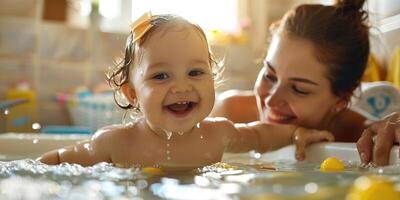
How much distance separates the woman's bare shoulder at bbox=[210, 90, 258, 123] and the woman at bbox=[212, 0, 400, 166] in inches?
7.3

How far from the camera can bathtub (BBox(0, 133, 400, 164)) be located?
1.20 meters

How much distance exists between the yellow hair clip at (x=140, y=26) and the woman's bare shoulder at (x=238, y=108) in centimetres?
65

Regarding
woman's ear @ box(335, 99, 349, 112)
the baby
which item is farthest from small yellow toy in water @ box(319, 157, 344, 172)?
woman's ear @ box(335, 99, 349, 112)

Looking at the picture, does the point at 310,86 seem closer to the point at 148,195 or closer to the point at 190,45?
the point at 190,45

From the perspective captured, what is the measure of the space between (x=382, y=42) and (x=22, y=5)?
1.89 m

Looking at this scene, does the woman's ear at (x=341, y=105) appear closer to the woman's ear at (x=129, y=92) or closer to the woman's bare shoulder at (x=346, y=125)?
the woman's bare shoulder at (x=346, y=125)

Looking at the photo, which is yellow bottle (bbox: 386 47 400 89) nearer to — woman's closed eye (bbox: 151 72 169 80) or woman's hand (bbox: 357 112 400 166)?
woman's hand (bbox: 357 112 400 166)

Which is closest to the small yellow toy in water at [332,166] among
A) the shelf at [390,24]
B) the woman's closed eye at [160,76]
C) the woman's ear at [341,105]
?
the woman's closed eye at [160,76]

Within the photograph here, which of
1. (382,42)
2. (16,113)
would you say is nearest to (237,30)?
(382,42)

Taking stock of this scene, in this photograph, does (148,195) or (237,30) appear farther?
(237,30)

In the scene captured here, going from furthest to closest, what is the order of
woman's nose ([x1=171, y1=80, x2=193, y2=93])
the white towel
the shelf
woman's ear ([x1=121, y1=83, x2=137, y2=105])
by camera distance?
the shelf
the white towel
woman's ear ([x1=121, y1=83, x2=137, y2=105])
woman's nose ([x1=171, y1=80, x2=193, y2=93])

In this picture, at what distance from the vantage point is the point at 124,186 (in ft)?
2.39

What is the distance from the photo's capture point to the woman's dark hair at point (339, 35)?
141 cm

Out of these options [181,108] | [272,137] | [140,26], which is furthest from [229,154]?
[140,26]
